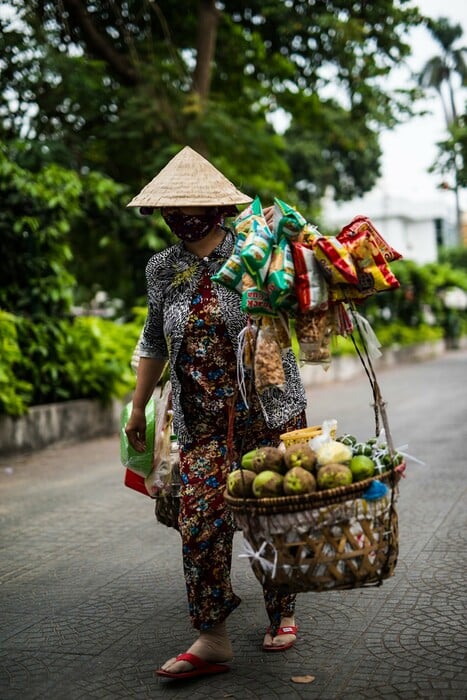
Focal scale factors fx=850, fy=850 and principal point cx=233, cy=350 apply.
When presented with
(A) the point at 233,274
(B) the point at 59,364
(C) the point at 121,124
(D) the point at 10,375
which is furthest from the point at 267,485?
(C) the point at 121,124

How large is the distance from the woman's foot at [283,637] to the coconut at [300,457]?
961mm

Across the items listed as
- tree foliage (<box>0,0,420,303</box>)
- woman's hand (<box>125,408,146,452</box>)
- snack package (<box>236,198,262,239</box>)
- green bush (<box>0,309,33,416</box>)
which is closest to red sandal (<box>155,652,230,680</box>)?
woman's hand (<box>125,408,146,452</box>)

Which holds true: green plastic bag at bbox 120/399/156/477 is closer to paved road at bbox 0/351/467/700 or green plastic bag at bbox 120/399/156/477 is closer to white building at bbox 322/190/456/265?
paved road at bbox 0/351/467/700

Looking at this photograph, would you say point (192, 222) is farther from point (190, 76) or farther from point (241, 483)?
A: point (190, 76)

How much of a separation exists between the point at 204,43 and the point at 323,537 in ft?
42.3

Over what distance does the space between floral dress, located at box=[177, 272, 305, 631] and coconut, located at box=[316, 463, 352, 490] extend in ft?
1.55

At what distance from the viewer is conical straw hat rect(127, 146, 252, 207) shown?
3521mm

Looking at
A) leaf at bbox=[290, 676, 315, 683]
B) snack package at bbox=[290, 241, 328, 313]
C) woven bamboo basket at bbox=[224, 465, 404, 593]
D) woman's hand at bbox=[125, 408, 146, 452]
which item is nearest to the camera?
woven bamboo basket at bbox=[224, 465, 404, 593]

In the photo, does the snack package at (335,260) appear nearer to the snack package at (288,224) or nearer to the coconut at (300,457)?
the snack package at (288,224)

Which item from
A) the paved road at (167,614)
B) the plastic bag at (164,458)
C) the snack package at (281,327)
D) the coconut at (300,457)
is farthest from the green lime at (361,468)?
the plastic bag at (164,458)

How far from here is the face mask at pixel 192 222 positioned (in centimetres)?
359

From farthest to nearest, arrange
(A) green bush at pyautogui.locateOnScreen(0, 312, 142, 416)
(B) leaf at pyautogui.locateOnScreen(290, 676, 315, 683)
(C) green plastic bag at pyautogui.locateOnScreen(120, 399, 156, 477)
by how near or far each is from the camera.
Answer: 1. (A) green bush at pyautogui.locateOnScreen(0, 312, 142, 416)
2. (C) green plastic bag at pyautogui.locateOnScreen(120, 399, 156, 477)
3. (B) leaf at pyautogui.locateOnScreen(290, 676, 315, 683)

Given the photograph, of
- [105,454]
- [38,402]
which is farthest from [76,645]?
[38,402]

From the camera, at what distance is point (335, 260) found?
2982mm
